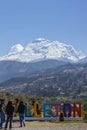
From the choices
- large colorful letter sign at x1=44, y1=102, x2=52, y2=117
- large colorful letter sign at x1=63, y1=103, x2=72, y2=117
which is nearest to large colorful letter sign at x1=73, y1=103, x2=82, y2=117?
large colorful letter sign at x1=63, y1=103, x2=72, y2=117

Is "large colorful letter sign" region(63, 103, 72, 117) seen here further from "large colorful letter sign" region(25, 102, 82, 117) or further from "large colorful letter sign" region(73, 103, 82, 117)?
"large colorful letter sign" region(73, 103, 82, 117)

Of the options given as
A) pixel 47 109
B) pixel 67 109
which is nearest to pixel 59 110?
pixel 67 109

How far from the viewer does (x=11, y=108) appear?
34.4 meters

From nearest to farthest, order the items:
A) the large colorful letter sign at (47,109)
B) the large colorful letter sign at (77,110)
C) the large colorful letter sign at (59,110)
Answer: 1. the large colorful letter sign at (59,110)
2. the large colorful letter sign at (47,109)
3. the large colorful letter sign at (77,110)

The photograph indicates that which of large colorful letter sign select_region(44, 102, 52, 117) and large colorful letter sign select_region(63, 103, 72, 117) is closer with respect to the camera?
large colorful letter sign select_region(44, 102, 52, 117)

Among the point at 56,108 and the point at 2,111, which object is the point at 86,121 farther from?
the point at 2,111

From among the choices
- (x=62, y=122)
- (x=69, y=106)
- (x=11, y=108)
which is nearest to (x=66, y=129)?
(x=11, y=108)

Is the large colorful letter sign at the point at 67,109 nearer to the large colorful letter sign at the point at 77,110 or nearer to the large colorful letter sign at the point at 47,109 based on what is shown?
the large colorful letter sign at the point at 77,110

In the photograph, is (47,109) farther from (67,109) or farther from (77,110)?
(77,110)

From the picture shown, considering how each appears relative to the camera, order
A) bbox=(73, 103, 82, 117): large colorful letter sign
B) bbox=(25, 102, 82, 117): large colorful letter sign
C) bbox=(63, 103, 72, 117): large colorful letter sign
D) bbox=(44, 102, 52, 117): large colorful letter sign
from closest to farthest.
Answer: bbox=(25, 102, 82, 117): large colorful letter sign < bbox=(44, 102, 52, 117): large colorful letter sign < bbox=(63, 103, 72, 117): large colorful letter sign < bbox=(73, 103, 82, 117): large colorful letter sign

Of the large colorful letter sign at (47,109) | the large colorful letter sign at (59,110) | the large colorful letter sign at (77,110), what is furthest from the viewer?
the large colorful letter sign at (77,110)

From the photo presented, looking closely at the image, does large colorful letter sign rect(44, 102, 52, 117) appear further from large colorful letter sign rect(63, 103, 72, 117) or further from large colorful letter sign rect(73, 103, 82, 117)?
large colorful letter sign rect(73, 103, 82, 117)

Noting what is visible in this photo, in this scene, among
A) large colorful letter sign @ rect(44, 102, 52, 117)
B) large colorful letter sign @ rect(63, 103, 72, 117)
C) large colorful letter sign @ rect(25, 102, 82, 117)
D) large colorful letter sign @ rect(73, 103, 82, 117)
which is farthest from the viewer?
large colorful letter sign @ rect(73, 103, 82, 117)

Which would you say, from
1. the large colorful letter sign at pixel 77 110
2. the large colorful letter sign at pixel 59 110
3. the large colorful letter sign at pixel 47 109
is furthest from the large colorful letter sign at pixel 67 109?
the large colorful letter sign at pixel 47 109
